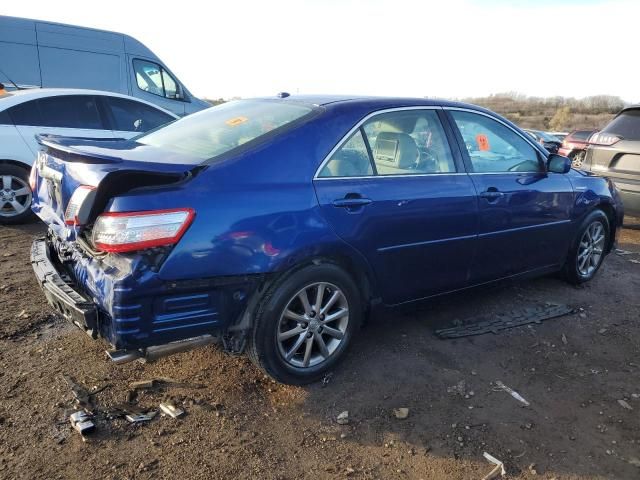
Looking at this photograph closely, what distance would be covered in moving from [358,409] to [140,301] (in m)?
1.35

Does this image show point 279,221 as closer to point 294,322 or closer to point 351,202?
point 351,202

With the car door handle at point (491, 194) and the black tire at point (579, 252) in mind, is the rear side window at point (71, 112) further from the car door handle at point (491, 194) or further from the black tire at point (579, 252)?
the black tire at point (579, 252)

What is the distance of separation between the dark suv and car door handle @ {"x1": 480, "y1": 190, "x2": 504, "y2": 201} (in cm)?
411

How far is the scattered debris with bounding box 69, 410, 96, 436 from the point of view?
102 inches

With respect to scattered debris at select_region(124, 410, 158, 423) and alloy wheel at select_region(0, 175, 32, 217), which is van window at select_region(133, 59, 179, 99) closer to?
alloy wheel at select_region(0, 175, 32, 217)

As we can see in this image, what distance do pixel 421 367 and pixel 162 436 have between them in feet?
5.48

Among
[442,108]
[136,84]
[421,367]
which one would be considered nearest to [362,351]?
[421,367]

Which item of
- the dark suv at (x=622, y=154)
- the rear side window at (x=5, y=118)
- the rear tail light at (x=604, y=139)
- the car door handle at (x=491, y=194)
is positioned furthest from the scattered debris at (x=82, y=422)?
the rear tail light at (x=604, y=139)

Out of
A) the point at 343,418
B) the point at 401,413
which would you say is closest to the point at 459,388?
the point at 401,413

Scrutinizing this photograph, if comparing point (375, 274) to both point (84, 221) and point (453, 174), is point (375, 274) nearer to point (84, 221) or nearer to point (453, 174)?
point (453, 174)

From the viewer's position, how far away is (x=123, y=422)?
2.74 m

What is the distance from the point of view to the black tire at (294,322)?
9.43 feet

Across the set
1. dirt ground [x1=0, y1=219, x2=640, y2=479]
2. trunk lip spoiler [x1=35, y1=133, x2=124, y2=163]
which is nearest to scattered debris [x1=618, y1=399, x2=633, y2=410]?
dirt ground [x1=0, y1=219, x2=640, y2=479]

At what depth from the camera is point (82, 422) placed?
265 centimetres
